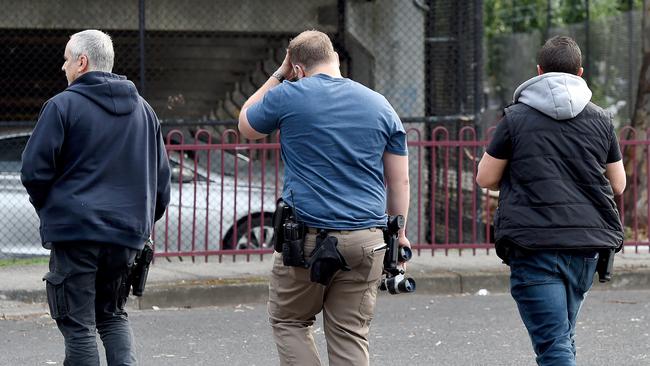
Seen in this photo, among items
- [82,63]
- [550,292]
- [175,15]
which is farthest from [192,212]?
[550,292]

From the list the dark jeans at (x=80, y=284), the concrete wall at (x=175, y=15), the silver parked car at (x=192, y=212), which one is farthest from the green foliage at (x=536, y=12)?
the dark jeans at (x=80, y=284)

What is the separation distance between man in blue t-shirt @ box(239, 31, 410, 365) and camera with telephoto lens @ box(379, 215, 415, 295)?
0.04 m

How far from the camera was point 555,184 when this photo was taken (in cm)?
480

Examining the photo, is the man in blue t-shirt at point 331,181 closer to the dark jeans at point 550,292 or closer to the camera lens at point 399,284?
the camera lens at point 399,284

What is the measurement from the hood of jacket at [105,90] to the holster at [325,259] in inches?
39.3

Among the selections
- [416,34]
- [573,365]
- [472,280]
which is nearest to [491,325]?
[472,280]

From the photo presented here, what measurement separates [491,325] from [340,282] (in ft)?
11.4

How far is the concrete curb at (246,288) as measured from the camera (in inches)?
353

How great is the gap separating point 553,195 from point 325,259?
94 cm

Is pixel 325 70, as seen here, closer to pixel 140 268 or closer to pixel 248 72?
pixel 140 268

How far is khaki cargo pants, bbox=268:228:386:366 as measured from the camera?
15.9ft

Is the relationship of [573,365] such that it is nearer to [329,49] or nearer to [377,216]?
[377,216]

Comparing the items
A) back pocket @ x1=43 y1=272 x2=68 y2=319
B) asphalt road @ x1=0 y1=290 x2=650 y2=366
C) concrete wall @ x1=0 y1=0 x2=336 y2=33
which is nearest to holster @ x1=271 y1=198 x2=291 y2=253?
back pocket @ x1=43 y1=272 x2=68 y2=319

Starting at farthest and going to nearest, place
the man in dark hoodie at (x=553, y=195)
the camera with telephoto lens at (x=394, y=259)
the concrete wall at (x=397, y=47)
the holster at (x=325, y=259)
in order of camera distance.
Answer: the concrete wall at (x=397, y=47) < the camera with telephoto lens at (x=394, y=259) < the man in dark hoodie at (x=553, y=195) < the holster at (x=325, y=259)
